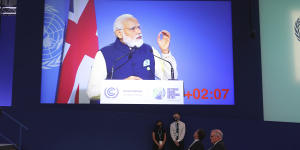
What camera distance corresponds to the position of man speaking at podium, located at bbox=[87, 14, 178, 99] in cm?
878

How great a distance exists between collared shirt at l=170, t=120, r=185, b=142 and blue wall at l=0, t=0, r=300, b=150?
39cm

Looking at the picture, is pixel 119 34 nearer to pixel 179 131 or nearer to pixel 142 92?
pixel 142 92

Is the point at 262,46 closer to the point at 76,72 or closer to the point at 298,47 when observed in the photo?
the point at 298,47

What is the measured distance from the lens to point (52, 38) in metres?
8.93

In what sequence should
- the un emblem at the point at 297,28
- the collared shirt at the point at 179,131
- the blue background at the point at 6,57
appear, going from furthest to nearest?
the blue background at the point at 6,57, the un emblem at the point at 297,28, the collared shirt at the point at 179,131

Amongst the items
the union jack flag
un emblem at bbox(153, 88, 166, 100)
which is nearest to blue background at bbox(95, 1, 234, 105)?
the union jack flag

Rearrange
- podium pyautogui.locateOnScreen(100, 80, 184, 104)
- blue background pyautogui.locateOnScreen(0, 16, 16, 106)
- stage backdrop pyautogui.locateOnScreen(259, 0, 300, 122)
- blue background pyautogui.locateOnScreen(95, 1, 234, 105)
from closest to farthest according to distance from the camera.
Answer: podium pyautogui.locateOnScreen(100, 80, 184, 104) → blue background pyautogui.locateOnScreen(95, 1, 234, 105) → stage backdrop pyautogui.locateOnScreen(259, 0, 300, 122) → blue background pyautogui.locateOnScreen(0, 16, 16, 106)

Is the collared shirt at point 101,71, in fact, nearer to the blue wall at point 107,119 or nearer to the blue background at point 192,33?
the blue background at point 192,33

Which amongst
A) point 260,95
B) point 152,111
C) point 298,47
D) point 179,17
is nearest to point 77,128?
point 152,111

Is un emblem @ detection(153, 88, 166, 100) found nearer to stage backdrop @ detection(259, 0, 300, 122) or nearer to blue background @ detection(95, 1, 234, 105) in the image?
blue background @ detection(95, 1, 234, 105)

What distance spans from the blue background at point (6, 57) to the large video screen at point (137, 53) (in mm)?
2410

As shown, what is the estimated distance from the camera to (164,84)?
28.8 ft

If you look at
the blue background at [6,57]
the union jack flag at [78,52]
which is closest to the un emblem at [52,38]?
the union jack flag at [78,52]

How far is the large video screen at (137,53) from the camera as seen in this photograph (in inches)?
344
